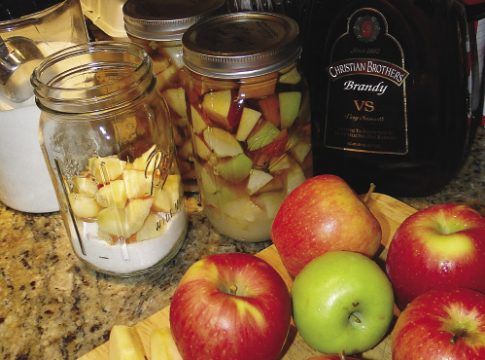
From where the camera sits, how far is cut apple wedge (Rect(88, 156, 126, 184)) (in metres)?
0.75

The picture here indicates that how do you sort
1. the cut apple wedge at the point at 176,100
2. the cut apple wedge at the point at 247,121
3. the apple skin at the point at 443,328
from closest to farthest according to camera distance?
the apple skin at the point at 443,328, the cut apple wedge at the point at 247,121, the cut apple wedge at the point at 176,100

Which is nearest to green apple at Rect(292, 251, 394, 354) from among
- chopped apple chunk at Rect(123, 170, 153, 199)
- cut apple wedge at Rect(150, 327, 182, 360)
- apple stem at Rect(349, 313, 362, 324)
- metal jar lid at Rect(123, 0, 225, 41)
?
apple stem at Rect(349, 313, 362, 324)

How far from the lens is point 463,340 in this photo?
1.69 feet

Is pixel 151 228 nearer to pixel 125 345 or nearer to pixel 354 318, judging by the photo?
pixel 125 345

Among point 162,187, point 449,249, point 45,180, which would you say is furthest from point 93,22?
point 449,249

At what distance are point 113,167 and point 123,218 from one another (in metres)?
0.07

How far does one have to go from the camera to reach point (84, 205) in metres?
0.76

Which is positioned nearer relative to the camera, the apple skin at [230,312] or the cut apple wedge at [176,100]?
the apple skin at [230,312]

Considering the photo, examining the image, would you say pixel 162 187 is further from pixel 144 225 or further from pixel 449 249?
pixel 449 249

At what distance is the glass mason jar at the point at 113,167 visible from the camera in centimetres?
75

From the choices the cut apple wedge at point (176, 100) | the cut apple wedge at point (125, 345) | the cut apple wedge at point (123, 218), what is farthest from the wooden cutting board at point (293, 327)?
the cut apple wedge at point (176, 100)

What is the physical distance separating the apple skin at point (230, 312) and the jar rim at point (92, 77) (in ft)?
0.73

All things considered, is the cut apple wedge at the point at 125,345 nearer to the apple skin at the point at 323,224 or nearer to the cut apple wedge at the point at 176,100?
the apple skin at the point at 323,224

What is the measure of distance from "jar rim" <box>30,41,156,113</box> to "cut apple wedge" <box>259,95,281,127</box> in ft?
0.46
